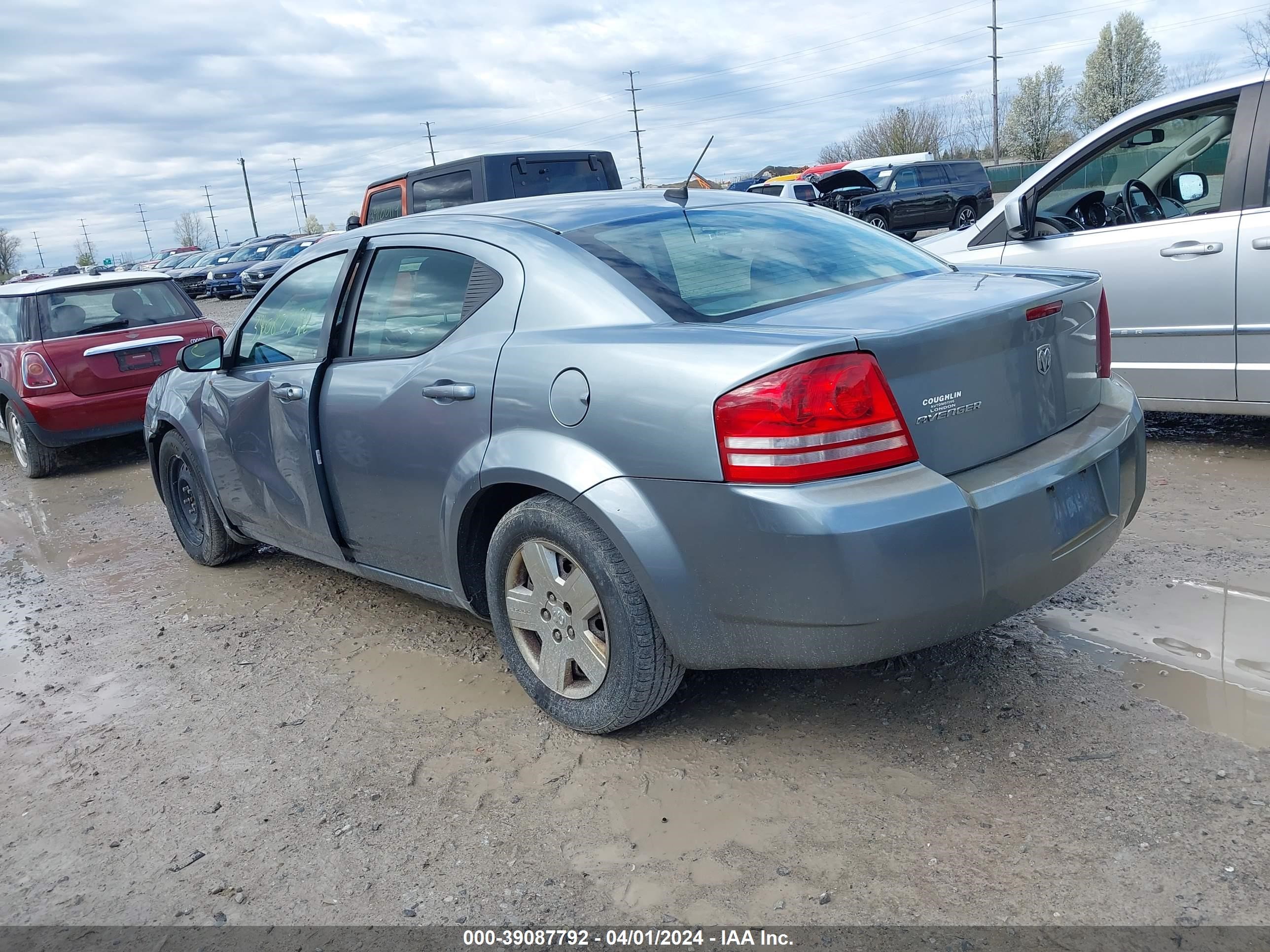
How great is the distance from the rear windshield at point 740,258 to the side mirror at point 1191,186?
8.11ft

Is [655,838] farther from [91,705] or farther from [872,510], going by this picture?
[91,705]

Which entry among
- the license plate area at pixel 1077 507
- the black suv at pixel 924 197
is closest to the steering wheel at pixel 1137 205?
the license plate area at pixel 1077 507

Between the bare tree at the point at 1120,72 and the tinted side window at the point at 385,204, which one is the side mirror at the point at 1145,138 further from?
the bare tree at the point at 1120,72

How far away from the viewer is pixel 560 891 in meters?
2.46

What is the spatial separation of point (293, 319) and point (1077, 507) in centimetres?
300

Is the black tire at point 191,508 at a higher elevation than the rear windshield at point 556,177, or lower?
lower

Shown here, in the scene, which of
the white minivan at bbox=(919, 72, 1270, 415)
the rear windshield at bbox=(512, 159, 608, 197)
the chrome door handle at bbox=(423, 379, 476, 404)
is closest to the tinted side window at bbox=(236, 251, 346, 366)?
the chrome door handle at bbox=(423, 379, 476, 404)

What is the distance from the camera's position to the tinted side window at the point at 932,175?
85.5 feet

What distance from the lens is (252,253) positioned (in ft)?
105

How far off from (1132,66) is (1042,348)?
73767 millimetres

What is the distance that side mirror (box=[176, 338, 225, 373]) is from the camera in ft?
15.2

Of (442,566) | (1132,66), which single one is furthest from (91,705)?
(1132,66)

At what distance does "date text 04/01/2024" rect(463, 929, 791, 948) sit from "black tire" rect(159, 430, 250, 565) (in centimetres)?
319

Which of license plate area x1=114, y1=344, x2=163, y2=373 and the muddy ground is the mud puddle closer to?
the muddy ground
